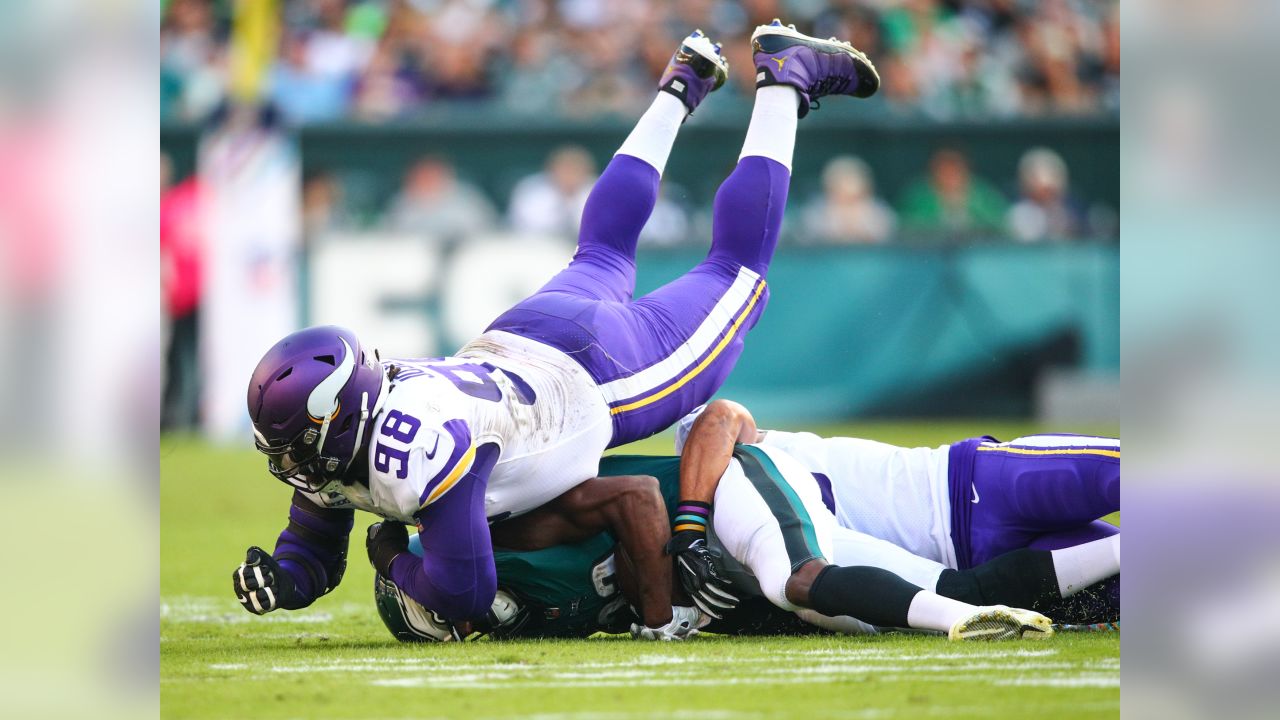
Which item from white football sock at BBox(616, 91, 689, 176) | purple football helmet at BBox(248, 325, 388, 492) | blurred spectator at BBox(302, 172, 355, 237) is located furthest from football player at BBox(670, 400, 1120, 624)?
Answer: blurred spectator at BBox(302, 172, 355, 237)

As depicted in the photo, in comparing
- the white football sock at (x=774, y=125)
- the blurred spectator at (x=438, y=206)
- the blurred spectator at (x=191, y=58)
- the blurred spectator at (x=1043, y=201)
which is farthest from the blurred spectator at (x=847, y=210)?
the white football sock at (x=774, y=125)

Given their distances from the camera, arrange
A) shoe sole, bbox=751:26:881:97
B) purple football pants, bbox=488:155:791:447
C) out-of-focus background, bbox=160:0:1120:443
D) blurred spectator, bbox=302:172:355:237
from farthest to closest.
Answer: blurred spectator, bbox=302:172:355:237, out-of-focus background, bbox=160:0:1120:443, shoe sole, bbox=751:26:881:97, purple football pants, bbox=488:155:791:447

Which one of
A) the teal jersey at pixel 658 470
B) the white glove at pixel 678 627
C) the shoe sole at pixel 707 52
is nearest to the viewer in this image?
the white glove at pixel 678 627

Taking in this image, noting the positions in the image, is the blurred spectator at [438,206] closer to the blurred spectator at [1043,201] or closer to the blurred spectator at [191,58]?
the blurred spectator at [191,58]

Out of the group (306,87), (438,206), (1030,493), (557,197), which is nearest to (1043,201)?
(557,197)

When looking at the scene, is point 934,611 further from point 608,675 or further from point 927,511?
point 608,675

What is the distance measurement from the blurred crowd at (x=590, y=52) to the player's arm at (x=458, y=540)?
29.4 ft

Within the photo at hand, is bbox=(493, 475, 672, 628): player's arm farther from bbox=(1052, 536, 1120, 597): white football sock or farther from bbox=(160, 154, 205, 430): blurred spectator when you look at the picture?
bbox=(160, 154, 205, 430): blurred spectator

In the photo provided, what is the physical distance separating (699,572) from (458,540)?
68 cm

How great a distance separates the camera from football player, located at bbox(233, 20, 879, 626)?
12.7ft

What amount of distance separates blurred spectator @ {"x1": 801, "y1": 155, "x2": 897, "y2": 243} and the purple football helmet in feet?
27.8

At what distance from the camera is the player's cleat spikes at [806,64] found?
5652 millimetres

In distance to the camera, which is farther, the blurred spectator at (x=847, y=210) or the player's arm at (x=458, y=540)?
the blurred spectator at (x=847, y=210)

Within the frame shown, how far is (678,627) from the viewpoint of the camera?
4.22 m
